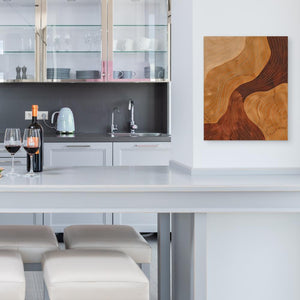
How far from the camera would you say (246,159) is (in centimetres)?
250

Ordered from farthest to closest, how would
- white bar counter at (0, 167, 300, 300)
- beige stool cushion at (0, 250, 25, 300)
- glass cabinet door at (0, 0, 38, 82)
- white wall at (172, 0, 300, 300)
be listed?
glass cabinet door at (0, 0, 38, 82) → white wall at (172, 0, 300, 300) → white bar counter at (0, 167, 300, 300) → beige stool cushion at (0, 250, 25, 300)

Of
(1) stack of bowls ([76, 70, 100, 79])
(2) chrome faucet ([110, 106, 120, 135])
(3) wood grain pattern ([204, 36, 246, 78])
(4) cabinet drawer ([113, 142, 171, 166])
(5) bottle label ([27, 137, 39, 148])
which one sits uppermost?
(1) stack of bowls ([76, 70, 100, 79])

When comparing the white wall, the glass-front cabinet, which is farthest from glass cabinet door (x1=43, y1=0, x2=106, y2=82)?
the white wall

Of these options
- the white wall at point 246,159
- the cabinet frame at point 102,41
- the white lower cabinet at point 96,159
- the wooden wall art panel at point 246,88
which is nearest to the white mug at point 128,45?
the cabinet frame at point 102,41

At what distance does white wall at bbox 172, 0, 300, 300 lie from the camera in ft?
7.83

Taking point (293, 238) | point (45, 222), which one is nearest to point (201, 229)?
point (293, 238)

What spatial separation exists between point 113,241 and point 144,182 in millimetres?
367

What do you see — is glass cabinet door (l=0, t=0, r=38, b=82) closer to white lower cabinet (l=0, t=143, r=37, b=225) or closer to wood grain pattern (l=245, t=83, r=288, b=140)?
white lower cabinet (l=0, t=143, r=37, b=225)

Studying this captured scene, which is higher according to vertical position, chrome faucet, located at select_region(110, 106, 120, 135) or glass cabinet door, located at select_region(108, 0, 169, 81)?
glass cabinet door, located at select_region(108, 0, 169, 81)

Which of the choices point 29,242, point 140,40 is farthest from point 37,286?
point 140,40

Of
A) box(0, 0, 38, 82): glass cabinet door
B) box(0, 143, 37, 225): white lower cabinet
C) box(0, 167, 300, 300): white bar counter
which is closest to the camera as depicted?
box(0, 167, 300, 300): white bar counter

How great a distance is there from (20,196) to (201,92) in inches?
36.7

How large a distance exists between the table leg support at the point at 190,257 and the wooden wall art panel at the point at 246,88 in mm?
450

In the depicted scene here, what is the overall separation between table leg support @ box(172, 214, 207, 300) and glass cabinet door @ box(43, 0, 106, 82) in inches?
96.8
